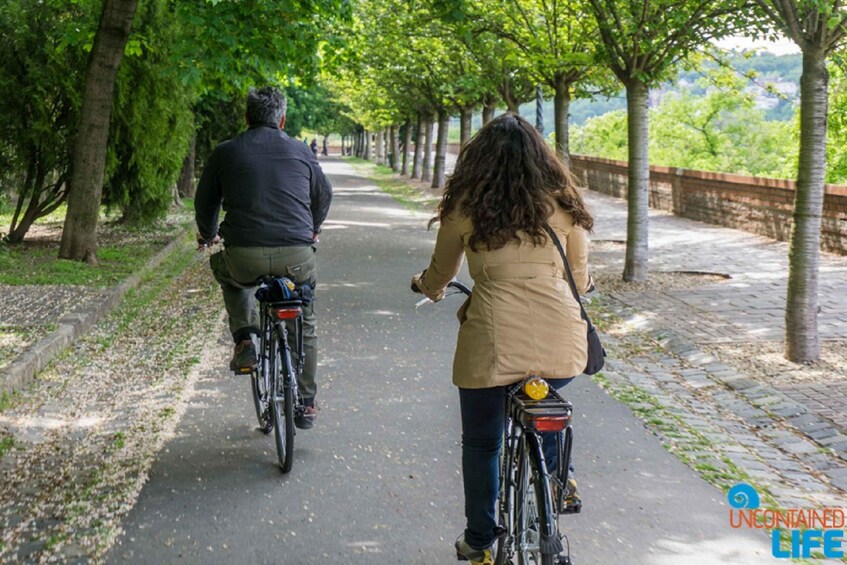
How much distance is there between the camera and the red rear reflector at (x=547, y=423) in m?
Answer: 3.52

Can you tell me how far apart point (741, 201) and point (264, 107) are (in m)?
16.9

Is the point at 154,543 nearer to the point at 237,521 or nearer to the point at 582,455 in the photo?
the point at 237,521

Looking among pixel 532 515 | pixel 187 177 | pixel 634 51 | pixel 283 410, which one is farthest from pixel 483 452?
pixel 187 177

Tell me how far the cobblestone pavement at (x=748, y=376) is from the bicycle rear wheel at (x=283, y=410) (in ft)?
8.16

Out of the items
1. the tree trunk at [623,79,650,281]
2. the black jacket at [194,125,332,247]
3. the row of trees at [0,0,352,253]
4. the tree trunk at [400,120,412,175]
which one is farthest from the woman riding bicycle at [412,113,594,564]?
the tree trunk at [400,120,412,175]

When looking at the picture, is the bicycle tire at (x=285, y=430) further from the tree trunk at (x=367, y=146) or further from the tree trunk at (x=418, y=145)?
the tree trunk at (x=367, y=146)

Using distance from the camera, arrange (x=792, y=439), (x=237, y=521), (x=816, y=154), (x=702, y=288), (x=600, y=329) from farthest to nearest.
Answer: (x=702, y=288)
(x=600, y=329)
(x=816, y=154)
(x=792, y=439)
(x=237, y=521)

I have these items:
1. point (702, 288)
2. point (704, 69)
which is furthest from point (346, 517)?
point (704, 69)

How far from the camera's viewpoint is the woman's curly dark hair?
3.72 meters

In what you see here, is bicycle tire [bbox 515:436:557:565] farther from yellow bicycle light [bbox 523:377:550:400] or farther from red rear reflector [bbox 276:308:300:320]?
red rear reflector [bbox 276:308:300:320]

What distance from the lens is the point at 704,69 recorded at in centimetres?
1686

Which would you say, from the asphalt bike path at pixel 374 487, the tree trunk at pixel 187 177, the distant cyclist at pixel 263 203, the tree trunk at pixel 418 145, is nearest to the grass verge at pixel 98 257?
the asphalt bike path at pixel 374 487

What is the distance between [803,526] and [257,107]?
3.66 m

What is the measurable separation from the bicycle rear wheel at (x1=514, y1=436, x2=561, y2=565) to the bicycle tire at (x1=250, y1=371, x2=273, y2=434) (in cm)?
266
